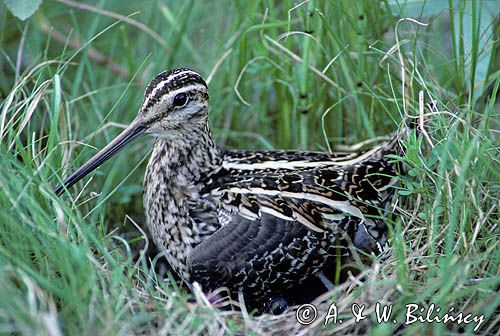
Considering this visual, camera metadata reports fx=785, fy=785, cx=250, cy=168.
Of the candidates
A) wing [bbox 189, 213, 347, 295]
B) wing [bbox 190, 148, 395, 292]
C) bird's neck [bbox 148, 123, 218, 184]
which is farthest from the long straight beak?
wing [bbox 189, 213, 347, 295]

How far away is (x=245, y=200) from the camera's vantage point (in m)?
3.52

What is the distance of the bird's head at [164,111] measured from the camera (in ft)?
11.4

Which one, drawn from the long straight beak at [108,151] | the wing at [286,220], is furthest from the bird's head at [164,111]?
the wing at [286,220]

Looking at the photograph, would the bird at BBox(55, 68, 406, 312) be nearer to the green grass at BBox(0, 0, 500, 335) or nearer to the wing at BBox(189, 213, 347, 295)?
the wing at BBox(189, 213, 347, 295)

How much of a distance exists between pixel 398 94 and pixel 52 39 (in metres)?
2.32

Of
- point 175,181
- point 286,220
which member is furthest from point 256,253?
point 175,181

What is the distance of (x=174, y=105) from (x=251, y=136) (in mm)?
1104

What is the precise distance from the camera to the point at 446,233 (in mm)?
3234

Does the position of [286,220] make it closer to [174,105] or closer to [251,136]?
[174,105]

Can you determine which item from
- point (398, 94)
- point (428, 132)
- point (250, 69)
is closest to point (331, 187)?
point (428, 132)

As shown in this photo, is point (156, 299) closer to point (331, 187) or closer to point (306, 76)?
point (331, 187)

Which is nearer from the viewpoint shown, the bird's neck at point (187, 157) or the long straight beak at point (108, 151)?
the long straight beak at point (108, 151)

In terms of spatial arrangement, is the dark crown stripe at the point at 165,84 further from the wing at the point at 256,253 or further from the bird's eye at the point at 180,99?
the wing at the point at 256,253

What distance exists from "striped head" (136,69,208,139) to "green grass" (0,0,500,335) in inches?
8.6
